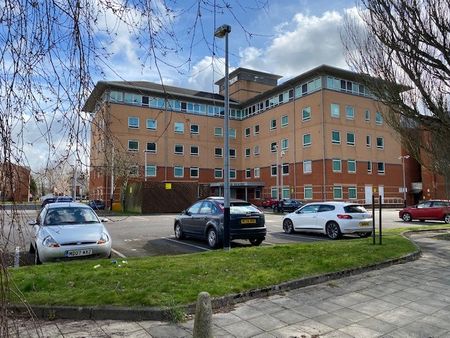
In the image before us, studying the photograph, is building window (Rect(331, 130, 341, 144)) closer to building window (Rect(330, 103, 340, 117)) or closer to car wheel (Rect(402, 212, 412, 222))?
building window (Rect(330, 103, 340, 117))

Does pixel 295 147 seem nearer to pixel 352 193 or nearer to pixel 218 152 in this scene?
pixel 352 193

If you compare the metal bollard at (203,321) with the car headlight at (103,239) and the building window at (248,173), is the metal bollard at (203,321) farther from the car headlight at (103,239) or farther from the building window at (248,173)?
the building window at (248,173)

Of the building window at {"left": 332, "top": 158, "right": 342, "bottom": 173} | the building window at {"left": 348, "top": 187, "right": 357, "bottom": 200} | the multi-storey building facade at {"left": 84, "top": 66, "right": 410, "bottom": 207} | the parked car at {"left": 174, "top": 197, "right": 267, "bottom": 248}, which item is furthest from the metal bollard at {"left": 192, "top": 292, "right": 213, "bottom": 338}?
the building window at {"left": 348, "top": 187, "right": 357, "bottom": 200}

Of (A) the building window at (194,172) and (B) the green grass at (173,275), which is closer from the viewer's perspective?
(B) the green grass at (173,275)

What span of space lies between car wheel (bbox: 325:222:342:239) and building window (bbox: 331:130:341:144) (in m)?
32.7

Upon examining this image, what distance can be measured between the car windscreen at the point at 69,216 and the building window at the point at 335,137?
40.5m

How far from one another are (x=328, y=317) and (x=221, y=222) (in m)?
7.52

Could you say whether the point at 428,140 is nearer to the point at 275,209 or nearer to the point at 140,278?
the point at 140,278

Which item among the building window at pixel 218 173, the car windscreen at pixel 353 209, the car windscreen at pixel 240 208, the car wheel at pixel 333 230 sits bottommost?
the car wheel at pixel 333 230

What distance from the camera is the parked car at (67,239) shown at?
9.05 meters

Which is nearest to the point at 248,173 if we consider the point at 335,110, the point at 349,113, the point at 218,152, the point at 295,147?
the point at 218,152

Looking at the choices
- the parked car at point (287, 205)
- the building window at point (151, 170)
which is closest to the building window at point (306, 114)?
the parked car at point (287, 205)

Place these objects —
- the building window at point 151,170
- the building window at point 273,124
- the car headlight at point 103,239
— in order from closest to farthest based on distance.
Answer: the car headlight at point 103,239, the building window at point 151,170, the building window at point 273,124

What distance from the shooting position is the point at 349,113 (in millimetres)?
49250
